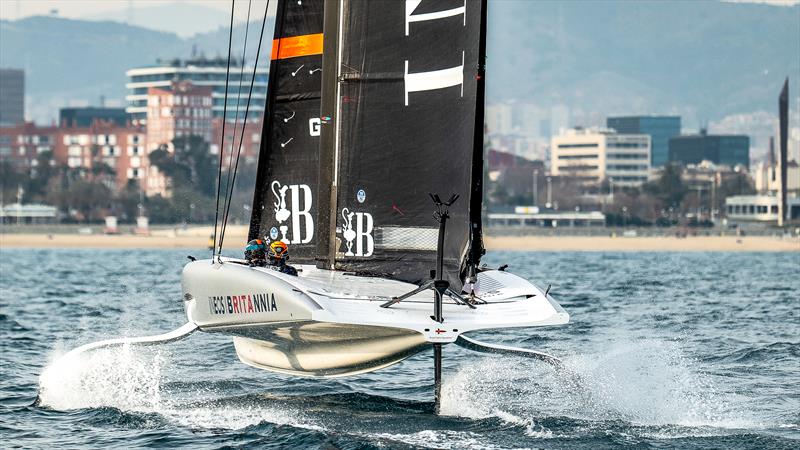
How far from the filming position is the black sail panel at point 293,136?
1689 cm

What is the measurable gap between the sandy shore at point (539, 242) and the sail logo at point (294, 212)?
250 feet

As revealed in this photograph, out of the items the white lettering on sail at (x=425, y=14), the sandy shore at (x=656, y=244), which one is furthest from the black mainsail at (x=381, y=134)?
the sandy shore at (x=656, y=244)

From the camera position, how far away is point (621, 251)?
306ft

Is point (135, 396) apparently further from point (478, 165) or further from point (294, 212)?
point (478, 165)

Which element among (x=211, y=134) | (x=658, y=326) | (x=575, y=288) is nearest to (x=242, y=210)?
(x=211, y=134)

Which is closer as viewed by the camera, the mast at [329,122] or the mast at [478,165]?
the mast at [478,165]

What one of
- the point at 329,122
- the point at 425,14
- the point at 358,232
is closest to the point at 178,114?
the point at 329,122

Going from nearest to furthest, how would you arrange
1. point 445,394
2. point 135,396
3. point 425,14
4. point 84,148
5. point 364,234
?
point 425,14 → point 364,234 → point 445,394 → point 135,396 → point 84,148

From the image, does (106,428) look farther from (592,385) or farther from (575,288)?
(575,288)

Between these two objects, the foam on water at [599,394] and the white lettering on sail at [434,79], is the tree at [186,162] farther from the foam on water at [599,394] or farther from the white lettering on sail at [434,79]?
the white lettering on sail at [434,79]

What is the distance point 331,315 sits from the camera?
1413 cm

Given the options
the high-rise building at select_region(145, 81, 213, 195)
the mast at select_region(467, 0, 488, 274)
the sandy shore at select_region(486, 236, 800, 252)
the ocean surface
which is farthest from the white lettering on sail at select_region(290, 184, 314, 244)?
the high-rise building at select_region(145, 81, 213, 195)

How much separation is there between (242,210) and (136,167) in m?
33.4

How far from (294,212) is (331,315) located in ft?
10.3
